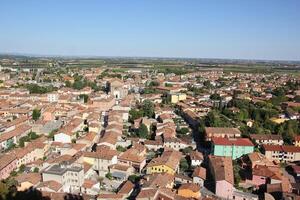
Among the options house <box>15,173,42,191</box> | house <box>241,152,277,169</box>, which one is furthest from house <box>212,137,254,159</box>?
house <box>15,173,42,191</box>

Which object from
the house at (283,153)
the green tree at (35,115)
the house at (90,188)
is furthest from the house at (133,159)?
the green tree at (35,115)

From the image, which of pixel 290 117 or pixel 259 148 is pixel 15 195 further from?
pixel 290 117

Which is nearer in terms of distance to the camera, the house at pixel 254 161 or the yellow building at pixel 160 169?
the yellow building at pixel 160 169

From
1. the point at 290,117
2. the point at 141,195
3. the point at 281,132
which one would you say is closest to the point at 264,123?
the point at 281,132

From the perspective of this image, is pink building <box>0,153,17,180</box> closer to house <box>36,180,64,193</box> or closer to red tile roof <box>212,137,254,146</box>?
house <box>36,180,64,193</box>

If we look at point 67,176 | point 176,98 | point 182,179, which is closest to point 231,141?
point 182,179

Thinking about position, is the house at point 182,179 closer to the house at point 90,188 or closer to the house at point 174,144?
the house at point 90,188

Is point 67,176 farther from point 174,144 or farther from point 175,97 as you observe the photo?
point 175,97
